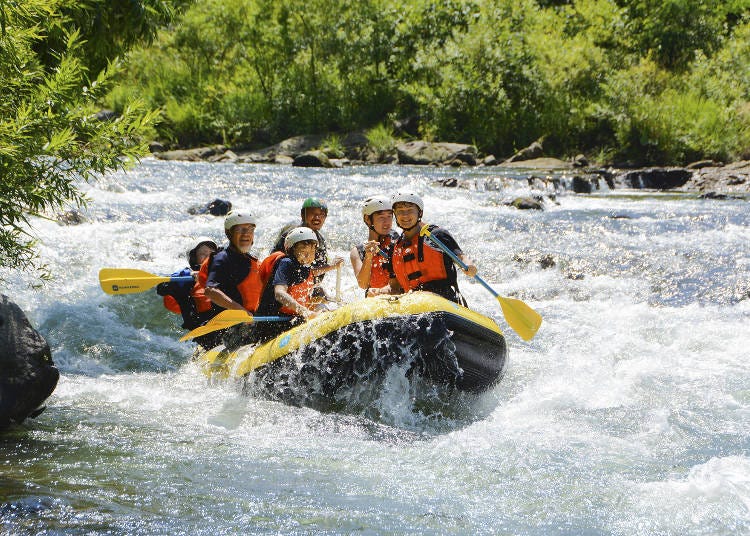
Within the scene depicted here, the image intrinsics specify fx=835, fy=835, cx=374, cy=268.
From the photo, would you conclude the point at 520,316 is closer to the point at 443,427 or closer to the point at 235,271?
the point at 443,427

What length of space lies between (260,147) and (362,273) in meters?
20.9

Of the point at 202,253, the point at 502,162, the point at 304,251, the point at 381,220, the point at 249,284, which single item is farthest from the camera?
the point at 502,162

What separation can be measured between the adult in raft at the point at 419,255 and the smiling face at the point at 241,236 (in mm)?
1126

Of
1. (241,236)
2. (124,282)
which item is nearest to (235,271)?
(241,236)

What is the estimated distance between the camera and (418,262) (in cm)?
598

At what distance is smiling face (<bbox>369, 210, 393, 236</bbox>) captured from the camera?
6109mm

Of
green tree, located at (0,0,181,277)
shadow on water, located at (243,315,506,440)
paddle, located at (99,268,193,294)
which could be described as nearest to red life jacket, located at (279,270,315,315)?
shadow on water, located at (243,315,506,440)

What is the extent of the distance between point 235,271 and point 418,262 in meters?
1.44

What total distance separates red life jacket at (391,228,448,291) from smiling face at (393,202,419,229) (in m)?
0.13

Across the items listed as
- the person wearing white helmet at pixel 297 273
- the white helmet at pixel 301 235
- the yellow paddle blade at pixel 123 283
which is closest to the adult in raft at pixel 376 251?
the person wearing white helmet at pixel 297 273

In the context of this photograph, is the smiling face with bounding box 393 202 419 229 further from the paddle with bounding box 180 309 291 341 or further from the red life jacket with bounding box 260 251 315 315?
the paddle with bounding box 180 309 291 341

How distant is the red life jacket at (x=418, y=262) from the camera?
19.5ft

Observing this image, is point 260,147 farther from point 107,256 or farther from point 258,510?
point 258,510

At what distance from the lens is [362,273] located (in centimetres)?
613
